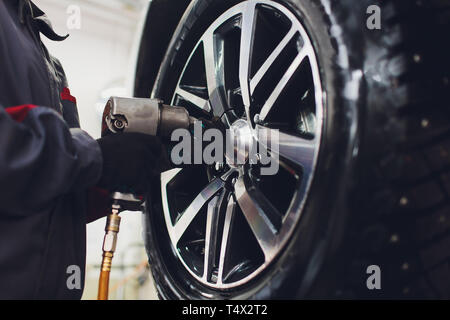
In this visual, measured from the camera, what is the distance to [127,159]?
775 millimetres

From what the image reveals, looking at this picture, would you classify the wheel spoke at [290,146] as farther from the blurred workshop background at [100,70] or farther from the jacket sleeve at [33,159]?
the blurred workshop background at [100,70]

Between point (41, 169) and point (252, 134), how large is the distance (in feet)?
1.24

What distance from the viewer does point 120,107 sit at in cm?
82

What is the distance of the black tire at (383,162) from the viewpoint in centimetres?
52

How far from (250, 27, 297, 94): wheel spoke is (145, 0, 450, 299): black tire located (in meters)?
0.11

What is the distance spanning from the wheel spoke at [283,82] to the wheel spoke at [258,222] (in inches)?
5.7

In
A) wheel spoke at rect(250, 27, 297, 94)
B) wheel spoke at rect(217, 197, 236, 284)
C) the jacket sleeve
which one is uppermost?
wheel spoke at rect(250, 27, 297, 94)

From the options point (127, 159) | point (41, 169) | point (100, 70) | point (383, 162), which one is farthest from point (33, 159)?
point (100, 70)

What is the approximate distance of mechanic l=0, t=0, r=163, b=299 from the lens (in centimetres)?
61

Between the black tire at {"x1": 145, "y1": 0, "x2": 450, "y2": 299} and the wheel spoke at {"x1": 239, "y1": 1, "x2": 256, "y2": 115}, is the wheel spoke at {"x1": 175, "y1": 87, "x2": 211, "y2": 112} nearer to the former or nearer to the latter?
the wheel spoke at {"x1": 239, "y1": 1, "x2": 256, "y2": 115}

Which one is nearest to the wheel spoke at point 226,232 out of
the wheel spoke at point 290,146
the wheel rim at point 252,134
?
the wheel rim at point 252,134

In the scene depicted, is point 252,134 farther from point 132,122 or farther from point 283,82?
point 132,122

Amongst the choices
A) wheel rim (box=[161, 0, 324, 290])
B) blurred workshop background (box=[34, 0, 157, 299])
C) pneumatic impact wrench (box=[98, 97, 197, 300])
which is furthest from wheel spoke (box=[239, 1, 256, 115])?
blurred workshop background (box=[34, 0, 157, 299])

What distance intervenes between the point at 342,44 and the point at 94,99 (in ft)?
9.09
